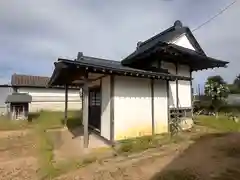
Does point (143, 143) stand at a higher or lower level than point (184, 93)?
lower

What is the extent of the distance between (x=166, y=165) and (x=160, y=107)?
3874 millimetres

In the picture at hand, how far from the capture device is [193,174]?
14.5 feet

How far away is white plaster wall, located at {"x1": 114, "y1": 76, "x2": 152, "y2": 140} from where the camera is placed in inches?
296

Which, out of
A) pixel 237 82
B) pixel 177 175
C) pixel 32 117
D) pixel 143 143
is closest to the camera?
pixel 177 175

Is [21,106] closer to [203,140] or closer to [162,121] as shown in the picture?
[162,121]

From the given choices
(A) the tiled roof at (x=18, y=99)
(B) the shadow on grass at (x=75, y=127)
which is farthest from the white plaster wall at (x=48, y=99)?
(B) the shadow on grass at (x=75, y=127)

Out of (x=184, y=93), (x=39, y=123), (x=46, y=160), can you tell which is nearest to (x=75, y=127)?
(x=39, y=123)

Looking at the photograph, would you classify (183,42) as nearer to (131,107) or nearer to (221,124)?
(221,124)

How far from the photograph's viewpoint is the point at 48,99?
922 inches

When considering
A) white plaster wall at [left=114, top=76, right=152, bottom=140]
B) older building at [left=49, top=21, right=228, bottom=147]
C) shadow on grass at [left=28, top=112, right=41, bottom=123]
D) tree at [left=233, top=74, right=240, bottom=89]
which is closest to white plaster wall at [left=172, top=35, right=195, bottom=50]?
older building at [left=49, top=21, right=228, bottom=147]

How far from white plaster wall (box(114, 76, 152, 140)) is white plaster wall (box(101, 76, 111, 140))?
38 centimetres

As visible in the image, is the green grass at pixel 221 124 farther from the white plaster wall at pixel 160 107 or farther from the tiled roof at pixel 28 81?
the tiled roof at pixel 28 81

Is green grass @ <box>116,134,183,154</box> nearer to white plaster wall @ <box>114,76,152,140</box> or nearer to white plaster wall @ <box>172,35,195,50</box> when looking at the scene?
white plaster wall @ <box>114,76,152,140</box>

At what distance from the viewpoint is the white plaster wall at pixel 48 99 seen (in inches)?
890
